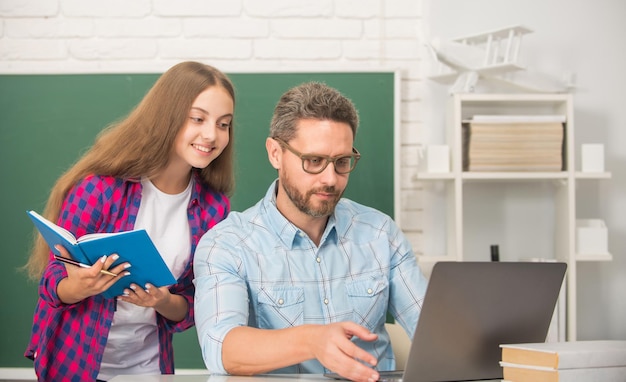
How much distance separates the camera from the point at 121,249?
1522 millimetres

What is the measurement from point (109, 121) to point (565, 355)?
2.13 metres

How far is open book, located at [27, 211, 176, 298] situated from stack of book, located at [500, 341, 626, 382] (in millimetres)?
724

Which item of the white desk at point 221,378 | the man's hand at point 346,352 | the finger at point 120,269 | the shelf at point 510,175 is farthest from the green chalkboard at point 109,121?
the man's hand at point 346,352

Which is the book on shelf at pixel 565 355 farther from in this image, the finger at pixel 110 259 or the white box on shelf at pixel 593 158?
the white box on shelf at pixel 593 158

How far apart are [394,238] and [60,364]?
887 millimetres

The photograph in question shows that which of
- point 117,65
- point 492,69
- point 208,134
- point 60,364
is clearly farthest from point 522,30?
point 60,364

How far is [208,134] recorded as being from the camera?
180 cm

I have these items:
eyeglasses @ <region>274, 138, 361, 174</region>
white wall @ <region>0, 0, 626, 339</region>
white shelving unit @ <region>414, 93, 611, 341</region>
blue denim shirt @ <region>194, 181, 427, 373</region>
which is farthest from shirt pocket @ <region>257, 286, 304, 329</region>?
white wall @ <region>0, 0, 626, 339</region>

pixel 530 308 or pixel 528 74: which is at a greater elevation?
pixel 528 74

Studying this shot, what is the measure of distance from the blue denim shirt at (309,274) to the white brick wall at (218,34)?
123 cm

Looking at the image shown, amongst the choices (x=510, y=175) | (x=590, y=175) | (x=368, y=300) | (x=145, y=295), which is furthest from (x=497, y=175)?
(x=145, y=295)

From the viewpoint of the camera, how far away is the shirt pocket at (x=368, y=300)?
1618 millimetres

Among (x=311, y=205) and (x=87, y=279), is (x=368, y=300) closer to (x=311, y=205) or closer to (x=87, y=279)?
(x=311, y=205)

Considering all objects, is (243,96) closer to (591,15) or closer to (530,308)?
(591,15)
